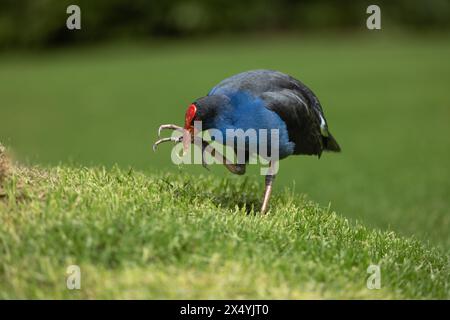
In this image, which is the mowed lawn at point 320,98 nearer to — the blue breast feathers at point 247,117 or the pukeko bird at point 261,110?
the pukeko bird at point 261,110

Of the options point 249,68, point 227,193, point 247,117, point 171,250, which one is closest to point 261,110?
point 247,117

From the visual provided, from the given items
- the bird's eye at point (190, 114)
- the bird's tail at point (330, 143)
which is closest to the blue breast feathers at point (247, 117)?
the bird's eye at point (190, 114)

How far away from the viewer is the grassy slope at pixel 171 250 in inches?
201

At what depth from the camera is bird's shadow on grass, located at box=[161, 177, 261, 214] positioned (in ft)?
22.8

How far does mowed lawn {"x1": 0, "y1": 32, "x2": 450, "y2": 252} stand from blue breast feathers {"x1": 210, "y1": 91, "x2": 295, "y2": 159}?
4.14ft

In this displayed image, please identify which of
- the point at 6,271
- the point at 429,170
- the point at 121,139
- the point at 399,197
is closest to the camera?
the point at 6,271

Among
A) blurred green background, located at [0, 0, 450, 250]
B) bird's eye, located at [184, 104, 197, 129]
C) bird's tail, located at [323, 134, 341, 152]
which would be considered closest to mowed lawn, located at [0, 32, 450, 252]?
blurred green background, located at [0, 0, 450, 250]

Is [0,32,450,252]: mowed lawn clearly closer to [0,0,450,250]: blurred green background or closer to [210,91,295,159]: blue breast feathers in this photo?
[0,0,450,250]: blurred green background

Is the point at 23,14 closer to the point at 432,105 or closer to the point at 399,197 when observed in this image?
the point at 432,105

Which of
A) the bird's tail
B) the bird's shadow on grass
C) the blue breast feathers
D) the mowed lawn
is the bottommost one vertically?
the mowed lawn

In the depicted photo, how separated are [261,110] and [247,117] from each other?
16cm

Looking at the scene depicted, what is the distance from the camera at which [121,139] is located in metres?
19.6
